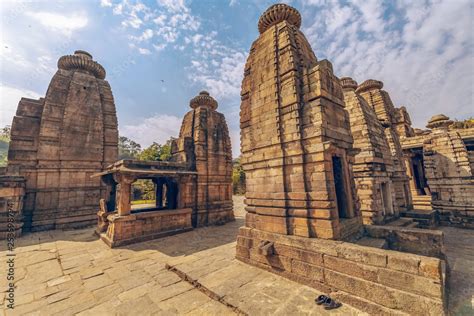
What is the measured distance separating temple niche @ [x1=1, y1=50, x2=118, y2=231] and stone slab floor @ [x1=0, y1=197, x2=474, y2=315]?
436cm

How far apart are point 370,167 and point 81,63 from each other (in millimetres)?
20050

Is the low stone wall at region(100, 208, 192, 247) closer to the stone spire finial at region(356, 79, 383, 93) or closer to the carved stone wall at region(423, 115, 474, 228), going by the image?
the carved stone wall at region(423, 115, 474, 228)

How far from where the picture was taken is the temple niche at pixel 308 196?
3844 mm

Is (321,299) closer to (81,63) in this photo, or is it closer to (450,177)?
(450,177)

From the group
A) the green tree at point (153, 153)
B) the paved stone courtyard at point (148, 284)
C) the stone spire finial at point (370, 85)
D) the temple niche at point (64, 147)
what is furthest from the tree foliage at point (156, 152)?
the stone spire finial at point (370, 85)

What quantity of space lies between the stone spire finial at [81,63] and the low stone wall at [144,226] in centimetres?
1231

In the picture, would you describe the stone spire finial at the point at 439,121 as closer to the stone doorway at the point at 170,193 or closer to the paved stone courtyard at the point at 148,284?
the paved stone courtyard at the point at 148,284

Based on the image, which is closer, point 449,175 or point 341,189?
point 341,189

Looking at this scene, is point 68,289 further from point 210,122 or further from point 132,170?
point 210,122

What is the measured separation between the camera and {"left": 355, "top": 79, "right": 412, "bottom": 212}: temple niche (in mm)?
11641

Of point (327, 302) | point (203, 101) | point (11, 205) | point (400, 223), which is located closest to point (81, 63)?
point (203, 101)

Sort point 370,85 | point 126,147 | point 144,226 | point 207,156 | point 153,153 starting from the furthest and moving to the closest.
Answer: point 126,147 → point 153,153 → point 370,85 → point 207,156 → point 144,226

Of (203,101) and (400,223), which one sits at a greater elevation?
(203,101)

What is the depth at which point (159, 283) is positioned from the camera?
5.39 m
